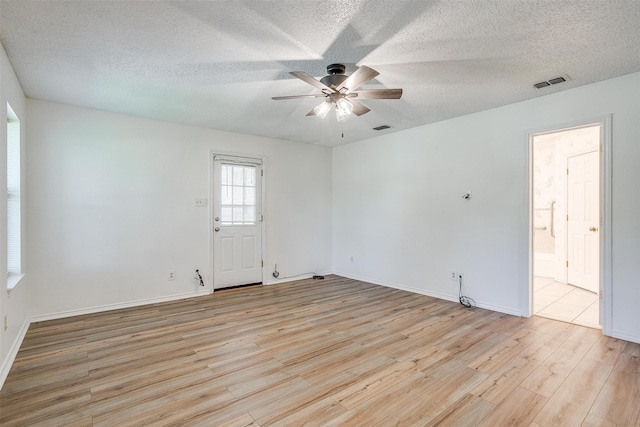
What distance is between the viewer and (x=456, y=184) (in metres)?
4.21

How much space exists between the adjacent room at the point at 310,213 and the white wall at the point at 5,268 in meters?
0.05

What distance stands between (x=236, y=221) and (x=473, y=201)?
349cm

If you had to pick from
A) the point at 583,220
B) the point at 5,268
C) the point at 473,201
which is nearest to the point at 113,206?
the point at 5,268

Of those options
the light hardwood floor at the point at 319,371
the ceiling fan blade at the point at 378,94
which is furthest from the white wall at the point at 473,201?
the ceiling fan blade at the point at 378,94

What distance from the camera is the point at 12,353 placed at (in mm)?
2549

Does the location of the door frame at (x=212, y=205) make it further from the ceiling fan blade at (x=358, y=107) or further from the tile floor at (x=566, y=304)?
the tile floor at (x=566, y=304)

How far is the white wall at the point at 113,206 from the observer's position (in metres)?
3.50

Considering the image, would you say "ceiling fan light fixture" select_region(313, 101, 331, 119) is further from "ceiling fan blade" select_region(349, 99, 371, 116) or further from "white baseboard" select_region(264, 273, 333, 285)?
"white baseboard" select_region(264, 273, 333, 285)

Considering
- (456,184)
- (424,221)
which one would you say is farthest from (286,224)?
(456,184)

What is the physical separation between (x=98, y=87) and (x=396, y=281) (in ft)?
15.0

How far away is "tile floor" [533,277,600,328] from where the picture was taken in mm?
3494

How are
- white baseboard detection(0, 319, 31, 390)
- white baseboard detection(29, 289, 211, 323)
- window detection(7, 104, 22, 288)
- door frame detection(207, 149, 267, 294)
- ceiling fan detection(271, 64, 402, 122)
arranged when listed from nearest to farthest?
white baseboard detection(0, 319, 31, 390)
ceiling fan detection(271, 64, 402, 122)
window detection(7, 104, 22, 288)
white baseboard detection(29, 289, 211, 323)
door frame detection(207, 149, 267, 294)

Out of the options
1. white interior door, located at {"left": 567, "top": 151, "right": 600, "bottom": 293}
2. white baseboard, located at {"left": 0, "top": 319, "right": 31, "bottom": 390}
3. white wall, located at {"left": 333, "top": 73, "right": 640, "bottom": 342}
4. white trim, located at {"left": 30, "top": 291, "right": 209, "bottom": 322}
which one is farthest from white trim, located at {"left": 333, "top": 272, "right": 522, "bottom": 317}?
white baseboard, located at {"left": 0, "top": 319, "right": 31, "bottom": 390}

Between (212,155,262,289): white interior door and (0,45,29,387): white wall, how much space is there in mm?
2145
